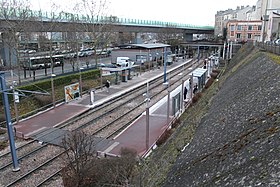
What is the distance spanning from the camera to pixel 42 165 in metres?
12.4

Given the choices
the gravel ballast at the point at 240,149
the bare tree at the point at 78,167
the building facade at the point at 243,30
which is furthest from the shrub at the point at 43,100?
the building facade at the point at 243,30

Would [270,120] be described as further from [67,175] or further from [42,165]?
[42,165]

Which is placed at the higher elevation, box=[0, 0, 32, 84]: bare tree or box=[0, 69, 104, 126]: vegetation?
box=[0, 0, 32, 84]: bare tree

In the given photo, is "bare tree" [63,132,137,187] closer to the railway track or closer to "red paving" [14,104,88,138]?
the railway track

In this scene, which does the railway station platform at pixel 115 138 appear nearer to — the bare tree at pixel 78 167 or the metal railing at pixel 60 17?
the bare tree at pixel 78 167

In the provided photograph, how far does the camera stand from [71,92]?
24125 millimetres

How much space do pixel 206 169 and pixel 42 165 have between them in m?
8.82

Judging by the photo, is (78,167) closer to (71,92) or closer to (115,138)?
(115,138)

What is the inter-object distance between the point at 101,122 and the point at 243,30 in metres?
69.4

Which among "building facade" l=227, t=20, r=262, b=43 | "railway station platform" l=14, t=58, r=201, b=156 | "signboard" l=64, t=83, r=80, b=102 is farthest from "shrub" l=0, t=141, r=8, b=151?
"building facade" l=227, t=20, r=262, b=43

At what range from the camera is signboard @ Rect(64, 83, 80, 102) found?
927 inches

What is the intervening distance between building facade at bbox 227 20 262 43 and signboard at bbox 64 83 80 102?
61184 millimetres

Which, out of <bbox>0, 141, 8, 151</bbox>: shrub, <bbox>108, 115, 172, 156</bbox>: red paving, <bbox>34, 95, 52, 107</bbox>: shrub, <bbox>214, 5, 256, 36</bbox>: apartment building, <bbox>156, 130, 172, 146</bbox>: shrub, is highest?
<bbox>214, 5, 256, 36</bbox>: apartment building

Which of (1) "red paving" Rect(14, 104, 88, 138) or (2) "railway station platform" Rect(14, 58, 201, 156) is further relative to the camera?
(1) "red paving" Rect(14, 104, 88, 138)
